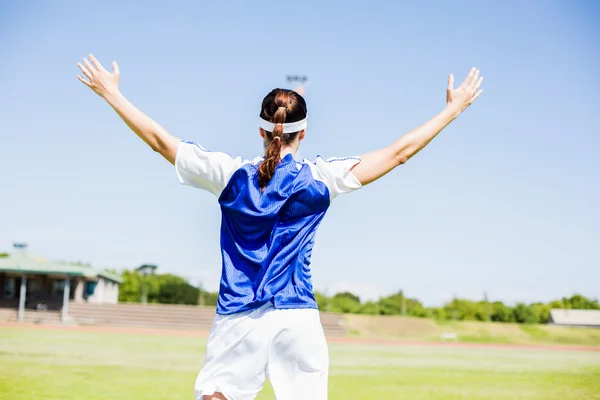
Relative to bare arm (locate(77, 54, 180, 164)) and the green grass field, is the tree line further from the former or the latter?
bare arm (locate(77, 54, 180, 164))

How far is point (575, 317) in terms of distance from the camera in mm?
44438

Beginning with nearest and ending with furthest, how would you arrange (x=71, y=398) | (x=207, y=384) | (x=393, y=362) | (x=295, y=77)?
1. (x=207, y=384)
2. (x=71, y=398)
3. (x=393, y=362)
4. (x=295, y=77)

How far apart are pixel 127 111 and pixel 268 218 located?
0.68 metres


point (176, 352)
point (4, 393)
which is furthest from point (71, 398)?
point (176, 352)

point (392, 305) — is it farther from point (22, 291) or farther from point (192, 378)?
point (192, 378)

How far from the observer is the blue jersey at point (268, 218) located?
224 cm

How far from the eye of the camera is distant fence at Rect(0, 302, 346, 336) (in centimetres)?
3047

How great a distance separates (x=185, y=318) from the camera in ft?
105

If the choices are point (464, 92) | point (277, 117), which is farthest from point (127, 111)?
point (464, 92)

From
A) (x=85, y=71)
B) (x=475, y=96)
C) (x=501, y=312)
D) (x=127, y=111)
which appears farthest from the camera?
(x=501, y=312)

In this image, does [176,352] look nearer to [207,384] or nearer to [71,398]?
[71,398]

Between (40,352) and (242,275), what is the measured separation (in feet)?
37.3

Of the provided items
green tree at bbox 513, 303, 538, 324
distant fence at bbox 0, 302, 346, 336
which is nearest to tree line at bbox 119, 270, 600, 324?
green tree at bbox 513, 303, 538, 324

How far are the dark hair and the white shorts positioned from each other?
49 centimetres
